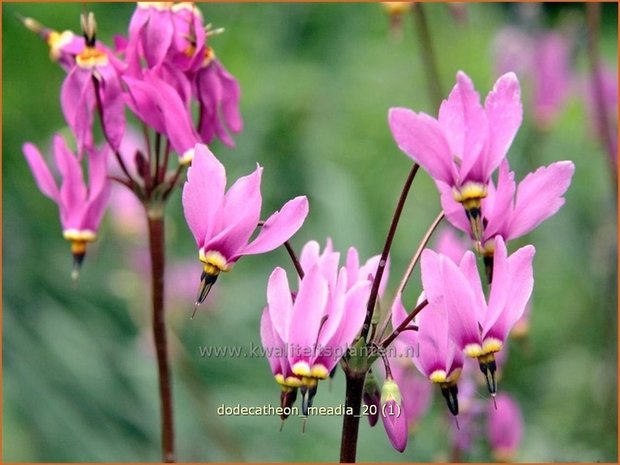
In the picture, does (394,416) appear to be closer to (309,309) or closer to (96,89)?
(309,309)

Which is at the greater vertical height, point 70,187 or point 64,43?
point 64,43

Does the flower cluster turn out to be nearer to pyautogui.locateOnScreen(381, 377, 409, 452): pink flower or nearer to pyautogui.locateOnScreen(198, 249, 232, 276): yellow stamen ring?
pyautogui.locateOnScreen(198, 249, 232, 276): yellow stamen ring

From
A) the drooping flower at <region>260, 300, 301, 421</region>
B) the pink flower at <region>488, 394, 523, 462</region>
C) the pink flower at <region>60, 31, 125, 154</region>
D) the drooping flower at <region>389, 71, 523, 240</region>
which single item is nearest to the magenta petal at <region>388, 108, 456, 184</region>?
the drooping flower at <region>389, 71, 523, 240</region>

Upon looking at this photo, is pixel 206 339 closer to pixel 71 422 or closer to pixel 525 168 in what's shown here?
pixel 71 422

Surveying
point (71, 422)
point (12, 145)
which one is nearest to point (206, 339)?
point (71, 422)

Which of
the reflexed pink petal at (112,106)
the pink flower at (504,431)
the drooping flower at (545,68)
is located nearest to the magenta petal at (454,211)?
the reflexed pink petal at (112,106)

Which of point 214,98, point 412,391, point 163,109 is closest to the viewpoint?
point 163,109

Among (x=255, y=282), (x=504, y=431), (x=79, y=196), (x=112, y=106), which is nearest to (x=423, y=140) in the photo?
(x=112, y=106)
